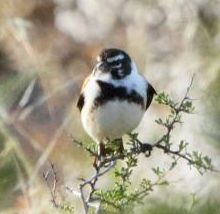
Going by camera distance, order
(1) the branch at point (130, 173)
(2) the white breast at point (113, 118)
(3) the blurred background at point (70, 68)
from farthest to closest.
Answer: (3) the blurred background at point (70, 68), (2) the white breast at point (113, 118), (1) the branch at point (130, 173)

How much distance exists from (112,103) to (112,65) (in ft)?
0.56

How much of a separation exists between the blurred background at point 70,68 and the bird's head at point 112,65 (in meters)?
0.18

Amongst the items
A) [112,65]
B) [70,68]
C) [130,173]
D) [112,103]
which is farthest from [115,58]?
[70,68]

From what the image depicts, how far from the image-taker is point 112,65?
3.04 meters

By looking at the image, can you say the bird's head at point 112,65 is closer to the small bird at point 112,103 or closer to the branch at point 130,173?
the small bird at point 112,103

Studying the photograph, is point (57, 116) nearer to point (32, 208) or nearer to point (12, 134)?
point (12, 134)

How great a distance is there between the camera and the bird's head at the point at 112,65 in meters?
3.03

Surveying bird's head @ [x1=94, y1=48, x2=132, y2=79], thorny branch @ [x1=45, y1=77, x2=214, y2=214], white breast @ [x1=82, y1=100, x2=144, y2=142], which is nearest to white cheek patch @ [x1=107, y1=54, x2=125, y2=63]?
bird's head @ [x1=94, y1=48, x2=132, y2=79]

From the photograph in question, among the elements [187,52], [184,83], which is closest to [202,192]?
[184,83]

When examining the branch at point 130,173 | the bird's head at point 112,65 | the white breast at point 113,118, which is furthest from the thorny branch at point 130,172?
the bird's head at point 112,65

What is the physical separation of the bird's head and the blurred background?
0.18 metres

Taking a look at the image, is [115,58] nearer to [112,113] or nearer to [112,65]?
[112,65]

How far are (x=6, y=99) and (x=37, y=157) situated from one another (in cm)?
22

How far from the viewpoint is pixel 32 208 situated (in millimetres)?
3520
